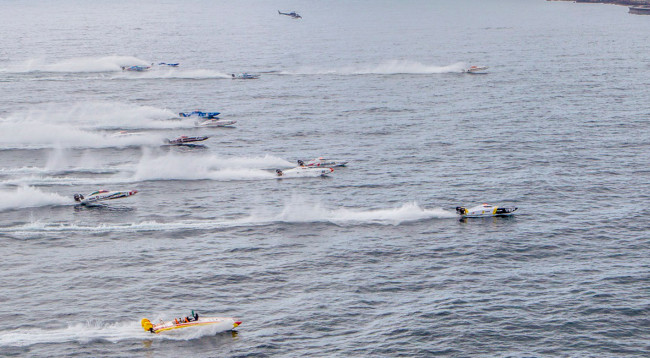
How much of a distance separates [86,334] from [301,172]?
156ft

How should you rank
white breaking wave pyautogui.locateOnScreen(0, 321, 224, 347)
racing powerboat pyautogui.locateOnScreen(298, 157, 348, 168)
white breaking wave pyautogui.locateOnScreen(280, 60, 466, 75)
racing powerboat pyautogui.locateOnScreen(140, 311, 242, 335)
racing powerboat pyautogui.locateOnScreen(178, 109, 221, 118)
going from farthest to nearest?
white breaking wave pyautogui.locateOnScreen(280, 60, 466, 75), racing powerboat pyautogui.locateOnScreen(178, 109, 221, 118), racing powerboat pyautogui.locateOnScreen(298, 157, 348, 168), racing powerboat pyautogui.locateOnScreen(140, 311, 242, 335), white breaking wave pyautogui.locateOnScreen(0, 321, 224, 347)

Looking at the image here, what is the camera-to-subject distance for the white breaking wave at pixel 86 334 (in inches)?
2293

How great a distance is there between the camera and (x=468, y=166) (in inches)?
4139

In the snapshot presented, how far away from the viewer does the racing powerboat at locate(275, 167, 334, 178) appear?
101531mm

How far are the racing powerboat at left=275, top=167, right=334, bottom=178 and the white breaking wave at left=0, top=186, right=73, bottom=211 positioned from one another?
1111 inches

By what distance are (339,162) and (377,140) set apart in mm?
17301

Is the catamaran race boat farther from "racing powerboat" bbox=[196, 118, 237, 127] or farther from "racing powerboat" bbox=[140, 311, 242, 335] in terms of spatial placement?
"racing powerboat" bbox=[140, 311, 242, 335]

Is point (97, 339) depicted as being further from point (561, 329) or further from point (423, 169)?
point (423, 169)

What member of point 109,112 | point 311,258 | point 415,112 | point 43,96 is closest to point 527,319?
point 311,258

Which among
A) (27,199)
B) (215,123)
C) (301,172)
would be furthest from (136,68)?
(27,199)

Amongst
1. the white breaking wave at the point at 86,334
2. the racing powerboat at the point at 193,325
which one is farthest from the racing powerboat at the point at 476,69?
the white breaking wave at the point at 86,334

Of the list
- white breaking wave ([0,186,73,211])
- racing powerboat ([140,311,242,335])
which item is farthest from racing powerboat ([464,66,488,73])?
racing powerboat ([140,311,242,335])

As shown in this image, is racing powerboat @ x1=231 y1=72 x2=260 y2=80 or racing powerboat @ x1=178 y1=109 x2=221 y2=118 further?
racing powerboat @ x1=231 y1=72 x2=260 y2=80

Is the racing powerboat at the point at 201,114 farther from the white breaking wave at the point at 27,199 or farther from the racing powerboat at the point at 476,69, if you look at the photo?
the racing powerboat at the point at 476,69
